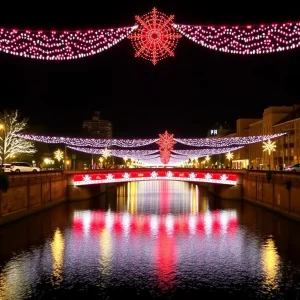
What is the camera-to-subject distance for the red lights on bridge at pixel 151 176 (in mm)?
78444

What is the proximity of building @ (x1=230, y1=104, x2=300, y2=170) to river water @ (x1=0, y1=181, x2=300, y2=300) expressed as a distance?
37.6 meters

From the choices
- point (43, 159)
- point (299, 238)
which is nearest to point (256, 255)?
point (299, 238)

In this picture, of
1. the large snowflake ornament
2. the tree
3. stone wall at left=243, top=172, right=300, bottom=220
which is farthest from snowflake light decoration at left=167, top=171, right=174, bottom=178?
the tree

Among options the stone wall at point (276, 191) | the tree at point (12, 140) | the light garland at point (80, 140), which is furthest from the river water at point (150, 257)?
the tree at point (12, 140)

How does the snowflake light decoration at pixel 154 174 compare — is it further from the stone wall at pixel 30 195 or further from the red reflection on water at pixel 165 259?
the red reflection on water at pixel 165 259

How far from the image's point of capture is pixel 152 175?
88125 mm

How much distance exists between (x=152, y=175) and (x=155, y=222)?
31.9m

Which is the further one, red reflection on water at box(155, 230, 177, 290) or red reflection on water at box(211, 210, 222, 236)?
red reflection on water at box(211, 210, 222, 236)

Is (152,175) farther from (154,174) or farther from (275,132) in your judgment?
(275,132)

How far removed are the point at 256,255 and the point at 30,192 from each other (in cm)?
2950

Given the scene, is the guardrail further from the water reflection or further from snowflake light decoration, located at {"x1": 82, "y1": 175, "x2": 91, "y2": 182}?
the water reflection

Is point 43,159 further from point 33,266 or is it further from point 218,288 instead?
point 218,288

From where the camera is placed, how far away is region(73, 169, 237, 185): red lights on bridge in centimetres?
7844

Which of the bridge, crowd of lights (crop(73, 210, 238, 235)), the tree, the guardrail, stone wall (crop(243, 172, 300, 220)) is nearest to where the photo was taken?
crowd of lights (crop(73, 210, 238, 235))
